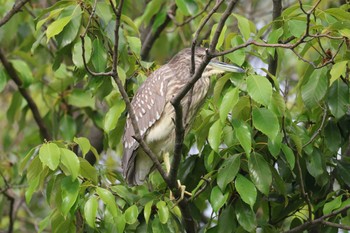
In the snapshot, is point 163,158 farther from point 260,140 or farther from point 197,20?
point 197,20

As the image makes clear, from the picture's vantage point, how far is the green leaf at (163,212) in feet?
10.8

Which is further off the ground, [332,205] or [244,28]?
[244,28]

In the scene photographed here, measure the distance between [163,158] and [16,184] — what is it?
127cm

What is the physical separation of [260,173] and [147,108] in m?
1.04

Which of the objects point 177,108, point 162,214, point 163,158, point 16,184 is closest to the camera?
point 177,108

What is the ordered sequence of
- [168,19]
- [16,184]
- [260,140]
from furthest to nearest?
[168,19], [16,184], [260,140]

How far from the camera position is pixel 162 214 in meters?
3.33

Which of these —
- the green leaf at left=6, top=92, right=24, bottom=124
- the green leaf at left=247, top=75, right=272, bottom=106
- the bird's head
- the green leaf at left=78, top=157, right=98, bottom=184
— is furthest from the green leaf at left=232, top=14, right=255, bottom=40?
the green leaf at left=6, top=92, right=24, bottom=124

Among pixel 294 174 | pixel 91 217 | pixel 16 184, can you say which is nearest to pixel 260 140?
pixel 294 174

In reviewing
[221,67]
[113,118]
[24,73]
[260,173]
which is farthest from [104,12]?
[24,73]

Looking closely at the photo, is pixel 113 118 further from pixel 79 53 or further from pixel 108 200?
pixel 108 200

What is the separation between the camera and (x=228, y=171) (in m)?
3.34

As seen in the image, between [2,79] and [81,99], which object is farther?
[81,99]

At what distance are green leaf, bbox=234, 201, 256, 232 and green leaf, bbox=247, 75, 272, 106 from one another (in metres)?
0.55
